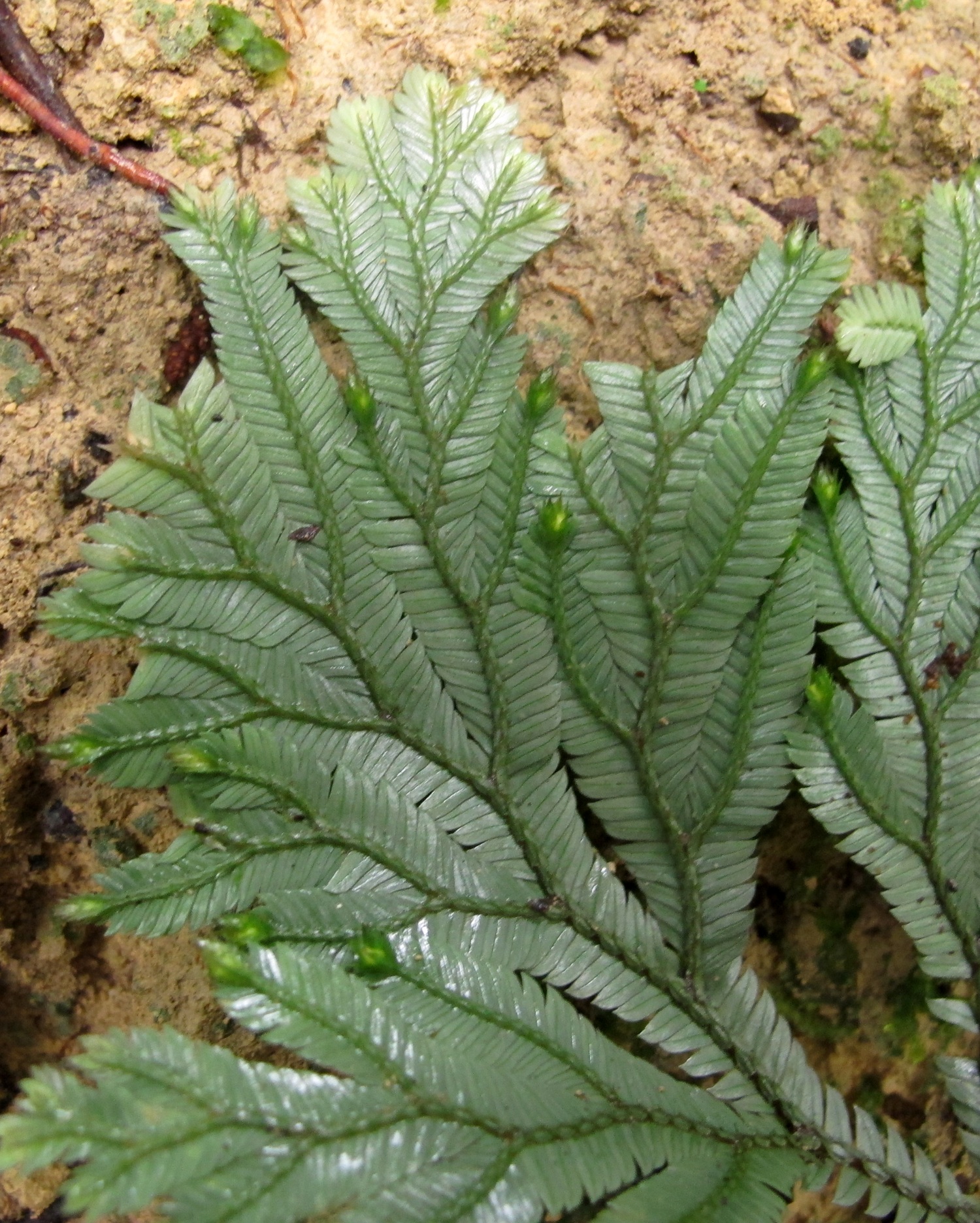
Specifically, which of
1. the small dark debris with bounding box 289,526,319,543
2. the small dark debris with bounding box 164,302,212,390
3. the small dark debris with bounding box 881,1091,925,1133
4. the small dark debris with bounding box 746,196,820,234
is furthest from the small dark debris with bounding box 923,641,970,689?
the small dark debris with bounding box 164,302,212,390

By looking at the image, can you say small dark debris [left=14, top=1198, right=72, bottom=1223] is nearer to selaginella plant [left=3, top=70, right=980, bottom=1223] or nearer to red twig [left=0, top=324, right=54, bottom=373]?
selaginella plant [left=3, top=70, right=980, bottom=1223]

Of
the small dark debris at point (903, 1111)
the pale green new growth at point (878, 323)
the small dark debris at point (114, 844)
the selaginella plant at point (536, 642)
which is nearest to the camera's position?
the selaginella plant at point (536, 642)

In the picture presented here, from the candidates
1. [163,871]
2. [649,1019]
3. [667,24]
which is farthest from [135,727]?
[667,24]

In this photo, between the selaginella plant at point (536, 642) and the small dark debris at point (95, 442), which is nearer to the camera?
the selaginella plant at point (536, 642)

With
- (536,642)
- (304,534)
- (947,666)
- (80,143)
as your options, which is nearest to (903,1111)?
(947,666)

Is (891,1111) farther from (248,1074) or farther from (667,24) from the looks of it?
(667,24)

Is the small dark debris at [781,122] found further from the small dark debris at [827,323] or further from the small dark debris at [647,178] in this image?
the small dark debris at [827,323]

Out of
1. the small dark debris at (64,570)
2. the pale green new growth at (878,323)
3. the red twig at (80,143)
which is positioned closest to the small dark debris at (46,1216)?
the small dark debris at (64,570)
